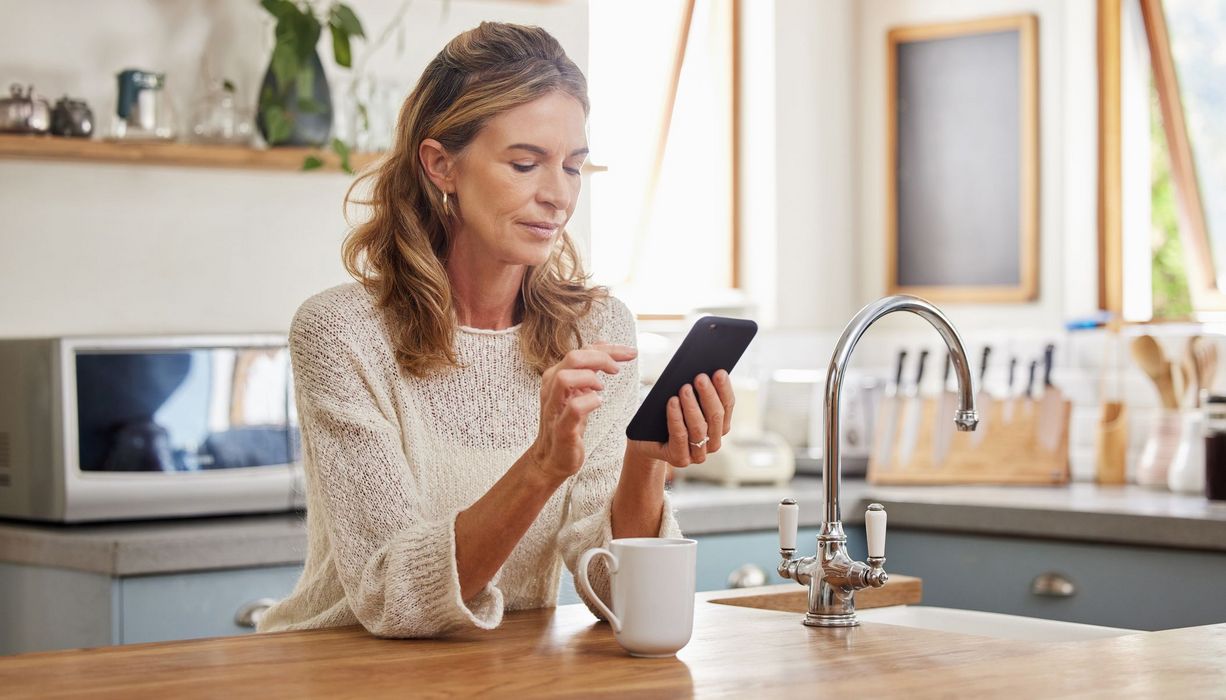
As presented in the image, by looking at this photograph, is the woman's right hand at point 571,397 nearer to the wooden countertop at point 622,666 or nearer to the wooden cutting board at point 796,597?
the wooden countertop at point 622,666

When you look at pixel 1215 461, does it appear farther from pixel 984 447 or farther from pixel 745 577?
pixel 745 577

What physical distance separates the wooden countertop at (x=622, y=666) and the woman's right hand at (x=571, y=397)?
0.66 feet

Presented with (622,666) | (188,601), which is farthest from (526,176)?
(188,601)

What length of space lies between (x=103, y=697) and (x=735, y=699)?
0.53m

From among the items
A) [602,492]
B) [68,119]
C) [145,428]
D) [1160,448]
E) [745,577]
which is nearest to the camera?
[602,492]

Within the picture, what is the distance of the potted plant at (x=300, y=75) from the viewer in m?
3.04

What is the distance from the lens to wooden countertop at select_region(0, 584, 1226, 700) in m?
1.35

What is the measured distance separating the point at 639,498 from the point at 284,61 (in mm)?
1565

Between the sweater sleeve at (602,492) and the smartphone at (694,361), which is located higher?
the smartphone at (694,361)

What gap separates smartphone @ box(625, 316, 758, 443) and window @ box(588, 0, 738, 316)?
2.73 meters

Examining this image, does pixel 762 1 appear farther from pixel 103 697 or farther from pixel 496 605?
pixel 103 697

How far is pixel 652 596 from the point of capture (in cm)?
149

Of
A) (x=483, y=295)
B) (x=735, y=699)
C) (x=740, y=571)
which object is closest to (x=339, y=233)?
(x=740, y=571)

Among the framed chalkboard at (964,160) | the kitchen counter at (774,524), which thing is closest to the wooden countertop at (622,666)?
the kitchen counter at (774,524)
